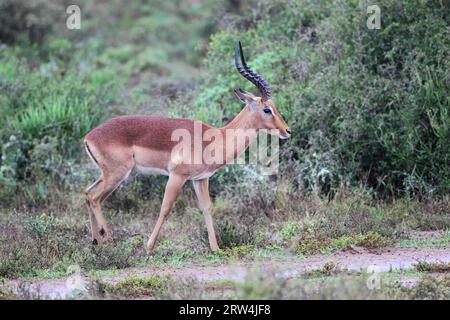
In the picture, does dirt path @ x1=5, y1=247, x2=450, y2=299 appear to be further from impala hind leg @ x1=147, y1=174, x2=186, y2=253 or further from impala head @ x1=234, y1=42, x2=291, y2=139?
impala head @ x1=234, y1=42, x2=291, y2=139

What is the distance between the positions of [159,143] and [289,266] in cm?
222

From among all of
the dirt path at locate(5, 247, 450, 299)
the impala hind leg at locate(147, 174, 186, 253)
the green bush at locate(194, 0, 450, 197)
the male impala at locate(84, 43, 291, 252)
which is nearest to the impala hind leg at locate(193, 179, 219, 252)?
the male impala at locate(84, 43, 291, 252)

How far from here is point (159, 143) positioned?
31.3 feet

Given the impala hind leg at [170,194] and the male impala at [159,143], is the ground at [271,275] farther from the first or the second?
the male impala at [159,143]

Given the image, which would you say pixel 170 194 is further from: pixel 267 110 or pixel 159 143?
pixel 267 110

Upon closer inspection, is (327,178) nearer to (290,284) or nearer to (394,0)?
(394,0)

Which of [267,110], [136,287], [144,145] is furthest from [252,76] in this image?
[136,287]

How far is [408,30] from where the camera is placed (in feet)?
38.3

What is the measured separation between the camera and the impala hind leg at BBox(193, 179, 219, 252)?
922 cm

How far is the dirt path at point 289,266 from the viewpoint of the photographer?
7785mm

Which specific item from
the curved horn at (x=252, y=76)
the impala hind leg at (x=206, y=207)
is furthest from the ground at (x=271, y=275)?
the curved horn at (x=252, y=76)
